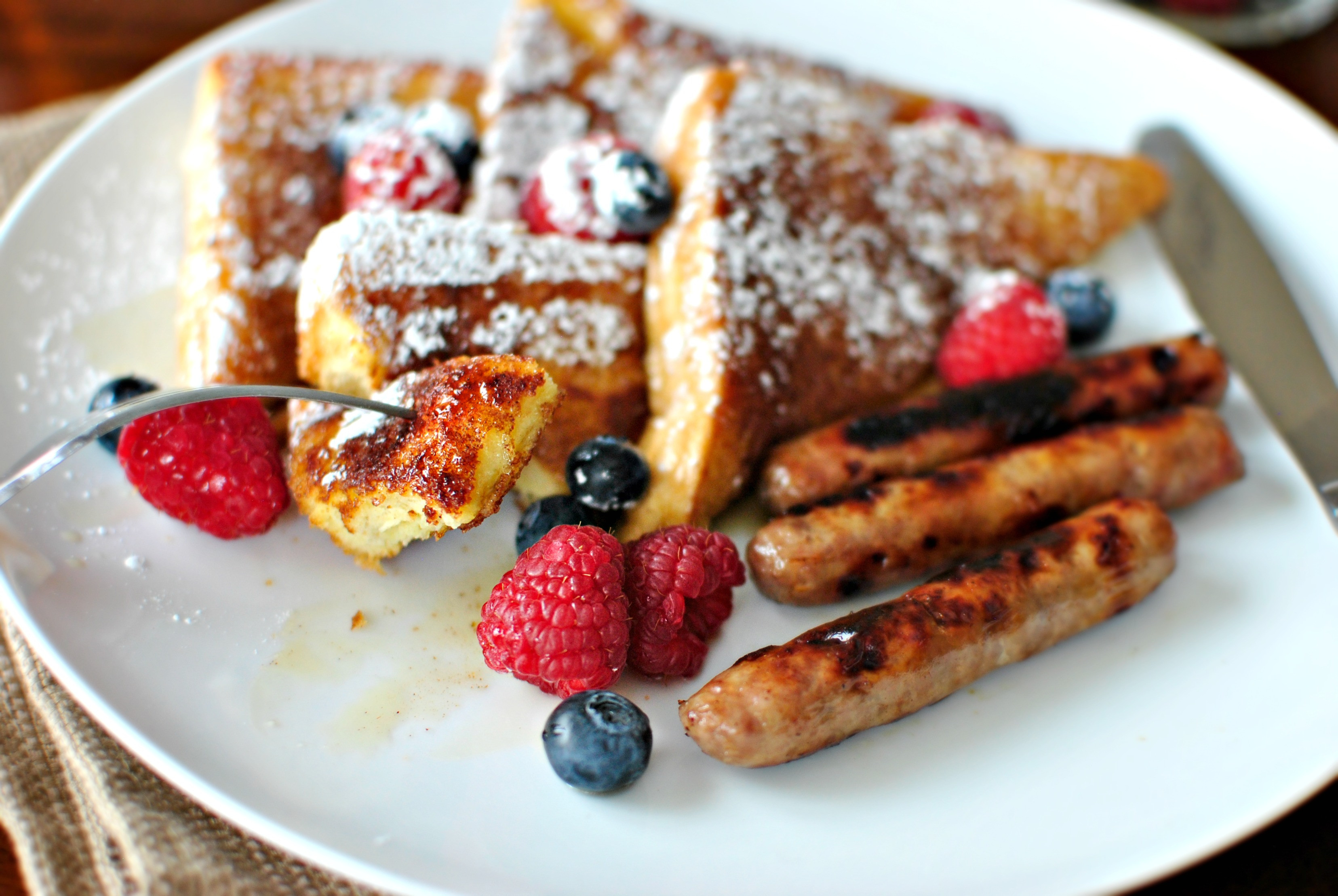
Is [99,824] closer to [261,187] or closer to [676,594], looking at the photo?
[676,594]

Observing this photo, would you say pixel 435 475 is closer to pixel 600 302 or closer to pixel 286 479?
pixel 286 479

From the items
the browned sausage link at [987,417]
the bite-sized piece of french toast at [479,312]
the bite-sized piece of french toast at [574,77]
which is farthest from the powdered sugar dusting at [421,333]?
the browned sausage link at [987,417]

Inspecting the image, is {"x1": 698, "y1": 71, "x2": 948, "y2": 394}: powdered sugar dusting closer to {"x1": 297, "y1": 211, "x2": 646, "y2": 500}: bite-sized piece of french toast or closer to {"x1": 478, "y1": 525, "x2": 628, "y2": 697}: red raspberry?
{"x1": 297, "y1": 211, "x2": 646, "y2": 500}: bite-sized piece of french toast

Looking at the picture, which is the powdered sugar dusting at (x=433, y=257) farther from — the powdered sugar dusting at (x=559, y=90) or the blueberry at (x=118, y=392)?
the blueberry at (x=118, y=392)

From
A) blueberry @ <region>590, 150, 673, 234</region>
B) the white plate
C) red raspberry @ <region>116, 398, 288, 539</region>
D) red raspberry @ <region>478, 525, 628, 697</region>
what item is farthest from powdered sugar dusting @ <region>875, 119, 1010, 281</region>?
red raspberry @ <region>116, 398, 288, 539</region>

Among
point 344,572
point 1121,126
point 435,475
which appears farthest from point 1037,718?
point 1121,126

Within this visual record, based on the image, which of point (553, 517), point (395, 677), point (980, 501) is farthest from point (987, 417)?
point (395, 677)
